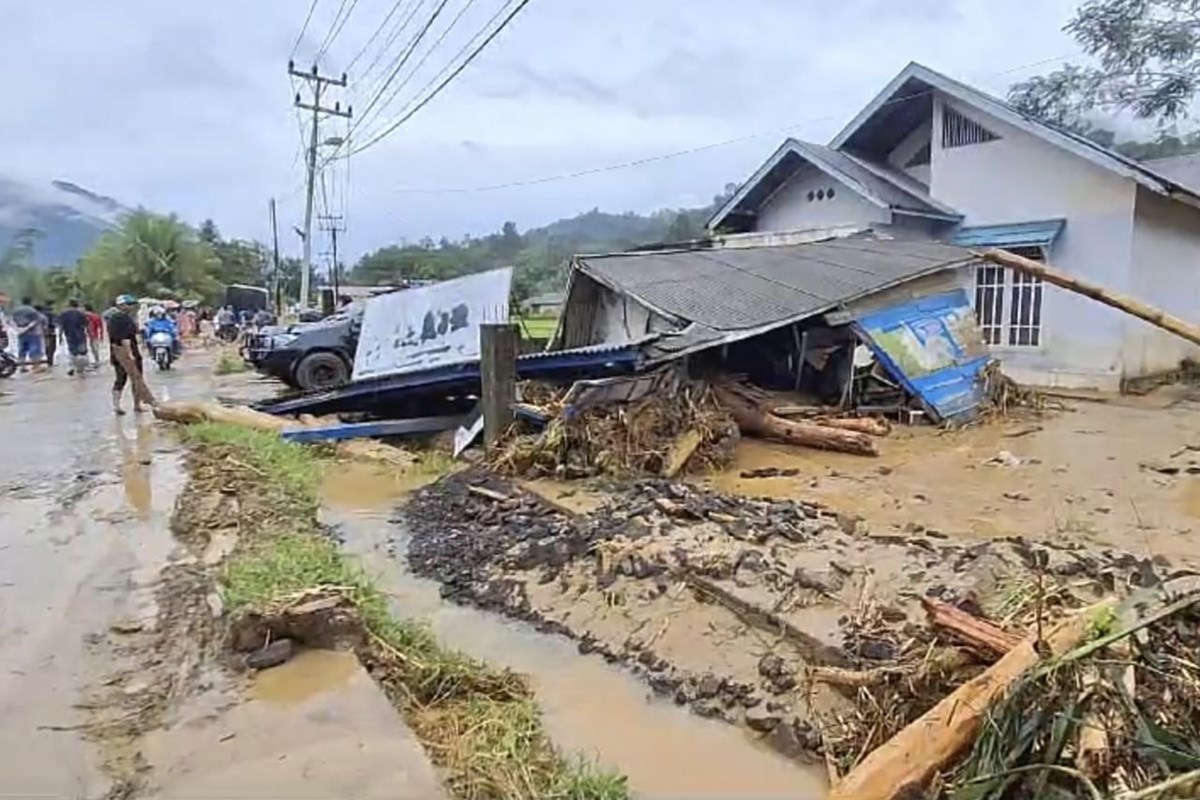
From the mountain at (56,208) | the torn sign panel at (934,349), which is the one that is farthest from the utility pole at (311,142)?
the mountain at (56,208)

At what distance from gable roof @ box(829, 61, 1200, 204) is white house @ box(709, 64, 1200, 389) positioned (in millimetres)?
21

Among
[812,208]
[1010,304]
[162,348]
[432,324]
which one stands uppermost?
[812,208]

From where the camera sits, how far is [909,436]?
995 centimetres

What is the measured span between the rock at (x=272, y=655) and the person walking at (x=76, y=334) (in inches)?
657

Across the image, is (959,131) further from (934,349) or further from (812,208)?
(934,349)

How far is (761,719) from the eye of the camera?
391cm

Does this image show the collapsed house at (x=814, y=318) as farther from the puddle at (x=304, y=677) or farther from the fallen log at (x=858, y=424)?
the puddle at (x=304, y=677)

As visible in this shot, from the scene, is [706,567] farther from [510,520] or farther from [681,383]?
[681,383]

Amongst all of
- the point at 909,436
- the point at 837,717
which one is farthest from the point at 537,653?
the point at 909,436

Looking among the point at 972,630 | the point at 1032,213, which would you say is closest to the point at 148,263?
the point at 1032,213

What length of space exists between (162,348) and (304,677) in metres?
17.2

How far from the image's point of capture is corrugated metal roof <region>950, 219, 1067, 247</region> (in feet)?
44.6

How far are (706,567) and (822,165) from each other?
11708 millimetres

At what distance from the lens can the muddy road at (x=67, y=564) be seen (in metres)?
3.58
